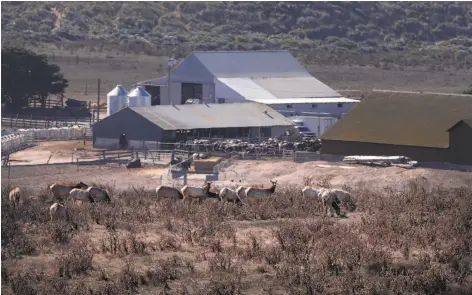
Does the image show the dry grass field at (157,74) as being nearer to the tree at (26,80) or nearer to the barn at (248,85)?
the tree at (26,80)

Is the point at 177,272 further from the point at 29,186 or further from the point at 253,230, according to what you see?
the point at 29,186

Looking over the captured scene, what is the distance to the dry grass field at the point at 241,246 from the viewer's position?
2217 cm

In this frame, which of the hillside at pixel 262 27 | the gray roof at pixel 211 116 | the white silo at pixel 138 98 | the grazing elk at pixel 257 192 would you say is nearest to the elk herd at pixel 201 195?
the grazing elk at pixel 257 192

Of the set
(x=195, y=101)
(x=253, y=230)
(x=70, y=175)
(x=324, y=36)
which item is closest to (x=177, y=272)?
(x=253, y=230)

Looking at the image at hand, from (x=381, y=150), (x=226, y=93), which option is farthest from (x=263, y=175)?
(x=226, y=93)

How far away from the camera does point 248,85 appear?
5938 centimetres

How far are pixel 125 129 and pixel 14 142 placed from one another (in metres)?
4.42

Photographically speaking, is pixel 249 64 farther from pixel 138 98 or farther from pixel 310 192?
pixel 310 192

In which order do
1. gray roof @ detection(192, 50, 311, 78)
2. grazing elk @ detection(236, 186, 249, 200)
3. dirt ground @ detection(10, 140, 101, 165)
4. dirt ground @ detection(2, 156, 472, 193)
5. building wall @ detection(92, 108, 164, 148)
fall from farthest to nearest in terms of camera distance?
1. gray roof @ detection(192, 50, 311, 78)
2. building wall @ detection(92, 108, 164, 148)
3. dirt ground @ detection(10, 140, 101, 165)
4. dirt ground @ detection(2, 156, 472, 193)
5. grazing elk @ detection(236, 186, 249, 200)

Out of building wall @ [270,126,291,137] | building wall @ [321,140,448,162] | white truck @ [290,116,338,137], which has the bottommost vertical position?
building wall @ [321,140,448,162]

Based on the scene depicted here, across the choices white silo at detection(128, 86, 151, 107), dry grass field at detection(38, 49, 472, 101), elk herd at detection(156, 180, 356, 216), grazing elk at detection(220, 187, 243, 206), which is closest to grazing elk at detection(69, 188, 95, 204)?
elk herd at detection(156, 180, 356, 216)

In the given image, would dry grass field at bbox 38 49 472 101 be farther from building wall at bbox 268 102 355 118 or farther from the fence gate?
the fence gate

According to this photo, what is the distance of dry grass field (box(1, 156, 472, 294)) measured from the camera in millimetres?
22172

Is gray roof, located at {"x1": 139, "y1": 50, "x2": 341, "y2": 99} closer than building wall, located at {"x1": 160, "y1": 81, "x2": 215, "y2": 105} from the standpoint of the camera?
No
